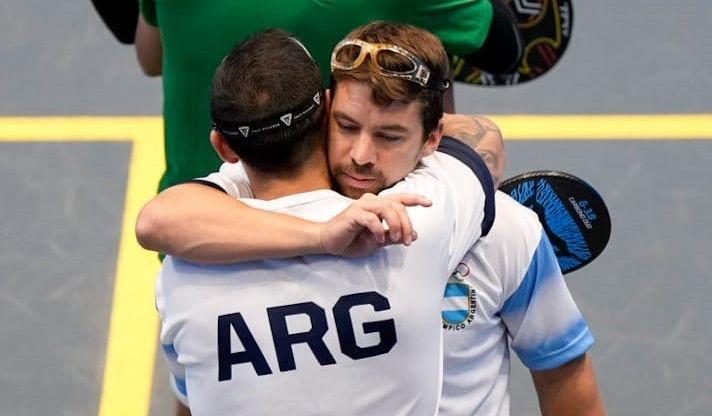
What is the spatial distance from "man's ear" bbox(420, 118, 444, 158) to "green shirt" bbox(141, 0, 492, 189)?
37 cm

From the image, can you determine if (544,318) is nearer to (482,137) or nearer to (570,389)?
(570,389)

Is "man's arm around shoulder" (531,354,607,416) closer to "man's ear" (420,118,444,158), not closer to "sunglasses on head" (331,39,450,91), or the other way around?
"man's ear" (420,118,444,158)

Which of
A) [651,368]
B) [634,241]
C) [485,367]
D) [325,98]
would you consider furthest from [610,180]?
[325,98]

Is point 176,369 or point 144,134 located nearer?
point 176,369

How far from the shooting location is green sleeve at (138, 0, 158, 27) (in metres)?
3.84

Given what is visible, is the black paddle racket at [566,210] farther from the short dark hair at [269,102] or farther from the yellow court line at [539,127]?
the yellow court line at [539,127]

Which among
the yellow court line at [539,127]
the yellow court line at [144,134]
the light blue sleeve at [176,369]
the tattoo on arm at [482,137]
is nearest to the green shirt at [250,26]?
the tattoo on arm at [482,137]

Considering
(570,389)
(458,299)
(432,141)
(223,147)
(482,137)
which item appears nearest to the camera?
(223,147)

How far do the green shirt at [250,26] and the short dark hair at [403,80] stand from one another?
0.24 m

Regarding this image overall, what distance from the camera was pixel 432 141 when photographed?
3.23 metres

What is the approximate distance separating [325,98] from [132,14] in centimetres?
137

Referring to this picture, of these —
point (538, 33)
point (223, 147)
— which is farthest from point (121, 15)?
point (223, 147)

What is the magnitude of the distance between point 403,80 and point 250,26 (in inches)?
22.6

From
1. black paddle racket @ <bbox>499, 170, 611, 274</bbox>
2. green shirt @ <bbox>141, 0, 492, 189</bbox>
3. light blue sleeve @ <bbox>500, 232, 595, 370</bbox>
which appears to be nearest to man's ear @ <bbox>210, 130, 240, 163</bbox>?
green shirt @ <bbox>141, 0, 492, 189</bbox>
